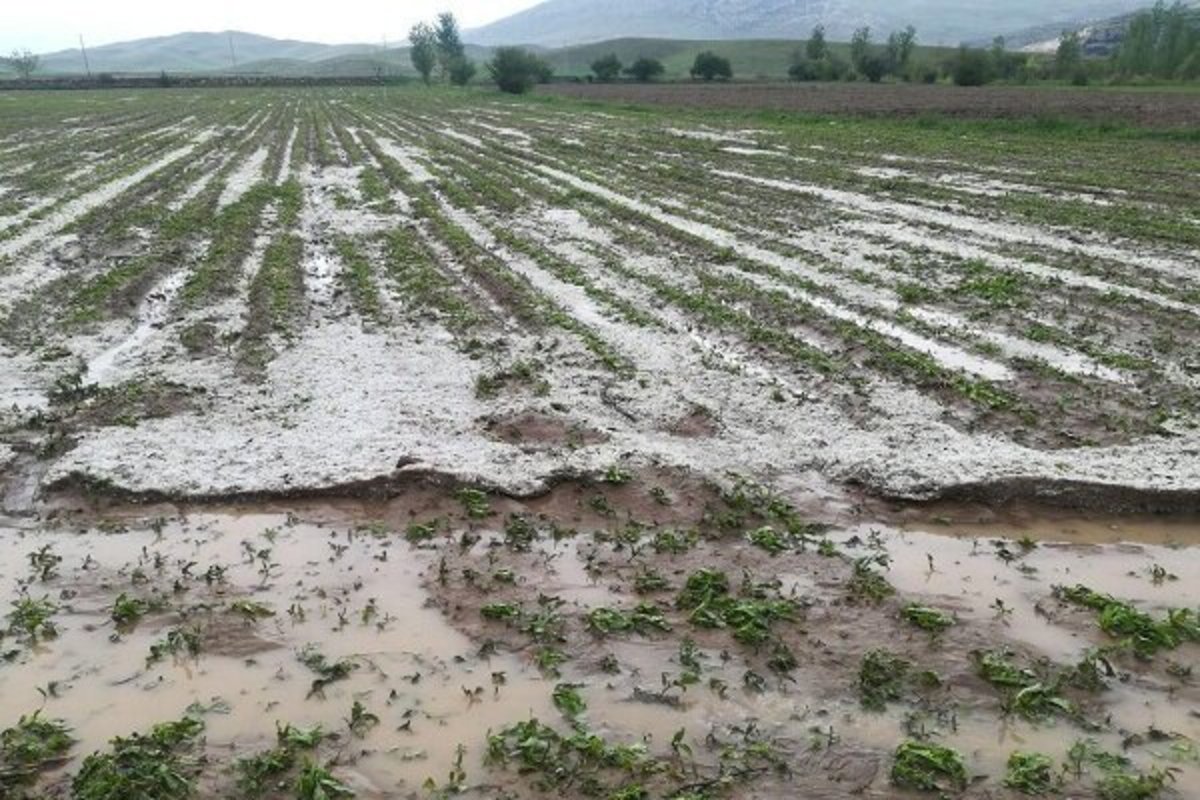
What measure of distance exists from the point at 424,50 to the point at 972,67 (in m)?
59.4

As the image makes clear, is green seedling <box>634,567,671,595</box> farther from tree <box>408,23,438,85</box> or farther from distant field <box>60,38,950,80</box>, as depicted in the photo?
distant field <box>60,38,950,80</box>

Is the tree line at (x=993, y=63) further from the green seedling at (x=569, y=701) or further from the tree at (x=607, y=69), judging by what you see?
the green seedling at (x=569, y=701)

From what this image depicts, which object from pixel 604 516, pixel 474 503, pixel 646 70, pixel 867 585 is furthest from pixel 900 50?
pixel 867 585

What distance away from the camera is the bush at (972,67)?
61406mm

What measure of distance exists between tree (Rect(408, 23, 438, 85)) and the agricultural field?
8858 cm

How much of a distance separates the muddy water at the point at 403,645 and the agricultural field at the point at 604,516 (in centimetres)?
3

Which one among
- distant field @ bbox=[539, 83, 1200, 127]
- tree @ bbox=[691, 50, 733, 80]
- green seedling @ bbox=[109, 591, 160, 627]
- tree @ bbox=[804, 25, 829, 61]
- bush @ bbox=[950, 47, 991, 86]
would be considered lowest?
green seedling @ bbox=[109, 591, 160, 627]

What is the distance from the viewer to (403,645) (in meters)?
5.26

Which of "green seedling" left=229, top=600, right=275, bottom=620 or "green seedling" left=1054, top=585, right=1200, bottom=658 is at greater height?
"green seedling" left=229, top=600, right=275, bottom=620

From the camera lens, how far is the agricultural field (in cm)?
446

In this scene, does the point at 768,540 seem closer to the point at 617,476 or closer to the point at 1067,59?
the point at 617,476

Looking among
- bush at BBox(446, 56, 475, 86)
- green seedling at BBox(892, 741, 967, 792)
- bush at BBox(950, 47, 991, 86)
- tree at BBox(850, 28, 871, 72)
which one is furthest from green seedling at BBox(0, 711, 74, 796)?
bush at BBox(446, 56, 475, 86)

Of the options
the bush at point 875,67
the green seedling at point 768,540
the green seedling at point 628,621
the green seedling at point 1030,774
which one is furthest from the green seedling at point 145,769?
the bush at point 875,67

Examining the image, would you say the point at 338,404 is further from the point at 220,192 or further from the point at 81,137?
the point at 81,137
